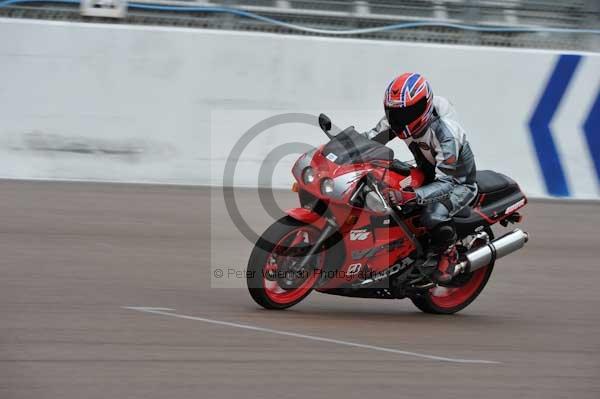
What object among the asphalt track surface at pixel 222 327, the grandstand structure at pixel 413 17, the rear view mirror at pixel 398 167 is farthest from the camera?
the grandstand structure at pixel 413 17

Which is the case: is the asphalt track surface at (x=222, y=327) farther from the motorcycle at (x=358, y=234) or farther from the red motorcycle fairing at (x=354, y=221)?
the red motorcycle fairing at (x=354, y=221)

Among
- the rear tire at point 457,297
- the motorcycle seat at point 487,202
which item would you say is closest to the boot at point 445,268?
the motorcycle seat at point 487,202

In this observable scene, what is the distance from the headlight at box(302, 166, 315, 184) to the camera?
21.9 ft

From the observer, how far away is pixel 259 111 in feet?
40.8

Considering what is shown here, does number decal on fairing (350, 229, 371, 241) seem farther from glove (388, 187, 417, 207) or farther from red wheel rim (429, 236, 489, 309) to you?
red wheel rim (429, 236, 489, 309)

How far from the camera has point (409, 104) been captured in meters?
6.79

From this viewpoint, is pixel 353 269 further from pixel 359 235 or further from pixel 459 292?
pixel 459 292

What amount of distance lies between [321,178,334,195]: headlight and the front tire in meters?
0.30

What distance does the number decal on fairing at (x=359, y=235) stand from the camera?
6.96 meters

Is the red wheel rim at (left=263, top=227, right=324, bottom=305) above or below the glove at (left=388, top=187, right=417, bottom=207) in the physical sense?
below

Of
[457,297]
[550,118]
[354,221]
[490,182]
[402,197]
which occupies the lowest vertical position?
[457,297]

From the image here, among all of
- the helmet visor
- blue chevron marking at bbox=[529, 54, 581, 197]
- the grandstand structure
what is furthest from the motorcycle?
the grandstand structure

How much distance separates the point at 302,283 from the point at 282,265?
315 millimetres

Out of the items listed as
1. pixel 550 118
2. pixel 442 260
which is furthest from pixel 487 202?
pixel 550 118
